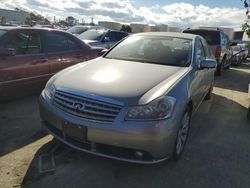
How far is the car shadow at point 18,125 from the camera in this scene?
3.80 m

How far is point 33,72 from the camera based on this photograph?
5.41m

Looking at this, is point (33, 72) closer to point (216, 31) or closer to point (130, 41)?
point (130, 41)

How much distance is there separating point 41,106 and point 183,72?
1927mm

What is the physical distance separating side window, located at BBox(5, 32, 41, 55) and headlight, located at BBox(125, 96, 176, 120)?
3303mm

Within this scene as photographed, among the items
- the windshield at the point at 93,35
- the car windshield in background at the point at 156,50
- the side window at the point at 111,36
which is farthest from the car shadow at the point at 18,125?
the side window at the point at 111,36

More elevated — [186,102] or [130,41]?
[130,41]

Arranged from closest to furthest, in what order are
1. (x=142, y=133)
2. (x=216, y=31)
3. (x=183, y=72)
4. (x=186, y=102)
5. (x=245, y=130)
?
(x=142, y=133), (x=186, y=102), (x=183, y=72), (x=245, y=130), (x=216, y=31)

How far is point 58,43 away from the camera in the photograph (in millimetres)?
6020

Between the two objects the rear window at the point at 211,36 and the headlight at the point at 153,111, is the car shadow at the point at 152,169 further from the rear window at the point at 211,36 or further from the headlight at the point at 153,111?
the rear window at the point at 211,36

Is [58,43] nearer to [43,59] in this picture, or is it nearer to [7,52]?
[43,59]

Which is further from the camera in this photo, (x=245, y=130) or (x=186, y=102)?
(x=245, y=130)

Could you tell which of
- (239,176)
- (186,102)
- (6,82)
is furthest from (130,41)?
(239,176)

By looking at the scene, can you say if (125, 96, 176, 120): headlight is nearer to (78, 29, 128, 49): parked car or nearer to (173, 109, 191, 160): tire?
(173, 109, 191, 160): tire

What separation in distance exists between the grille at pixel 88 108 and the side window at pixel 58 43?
293 centimetres
